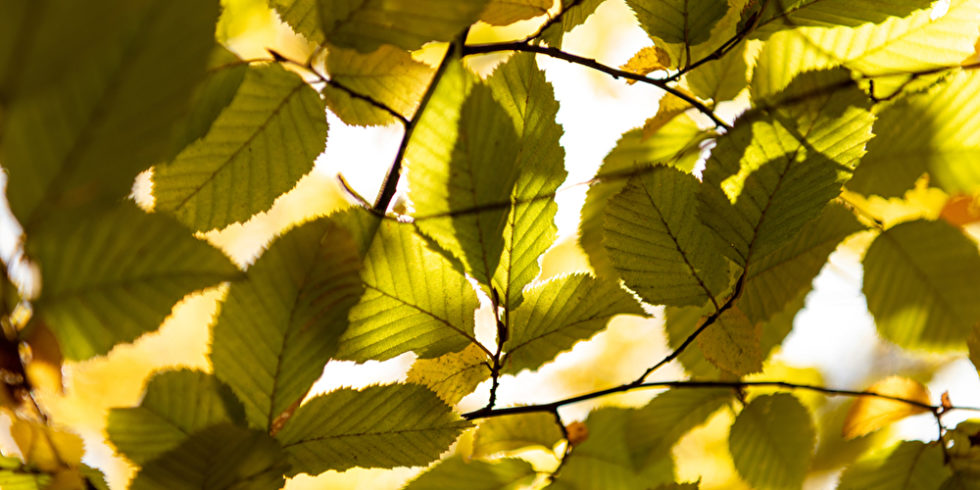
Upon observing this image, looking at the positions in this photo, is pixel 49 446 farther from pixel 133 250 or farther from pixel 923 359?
pixel 923 359

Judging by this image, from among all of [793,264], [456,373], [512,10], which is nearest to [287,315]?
[456,373]

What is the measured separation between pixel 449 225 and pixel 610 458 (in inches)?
15.7

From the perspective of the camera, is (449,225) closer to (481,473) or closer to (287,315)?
(287,315)

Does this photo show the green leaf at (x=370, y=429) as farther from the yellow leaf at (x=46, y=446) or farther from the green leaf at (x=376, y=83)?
the green leaf at (x=376, y=83)

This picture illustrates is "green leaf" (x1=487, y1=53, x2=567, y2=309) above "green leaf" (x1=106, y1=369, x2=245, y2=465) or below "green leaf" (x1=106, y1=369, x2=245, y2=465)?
above

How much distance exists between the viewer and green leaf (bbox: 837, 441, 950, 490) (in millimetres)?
544

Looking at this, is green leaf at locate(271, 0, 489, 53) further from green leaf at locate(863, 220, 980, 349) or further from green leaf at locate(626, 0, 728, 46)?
green leaf at locate(863, 220, 980, 349)

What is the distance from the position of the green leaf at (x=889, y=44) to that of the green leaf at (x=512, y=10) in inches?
7.0

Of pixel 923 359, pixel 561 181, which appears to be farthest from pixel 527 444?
pixel 923 359

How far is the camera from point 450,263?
0.40 metres

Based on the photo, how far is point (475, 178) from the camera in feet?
1.15

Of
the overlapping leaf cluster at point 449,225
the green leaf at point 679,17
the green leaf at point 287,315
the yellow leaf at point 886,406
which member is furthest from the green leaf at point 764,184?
the yellow leaf at point 886,406

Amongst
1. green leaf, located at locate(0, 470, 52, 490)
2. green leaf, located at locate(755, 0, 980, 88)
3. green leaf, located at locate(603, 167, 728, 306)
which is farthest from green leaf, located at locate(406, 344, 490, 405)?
green leaf, located at locate(755, 0, 980, 88)

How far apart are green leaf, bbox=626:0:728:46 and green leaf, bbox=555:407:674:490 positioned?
36 centimetres
